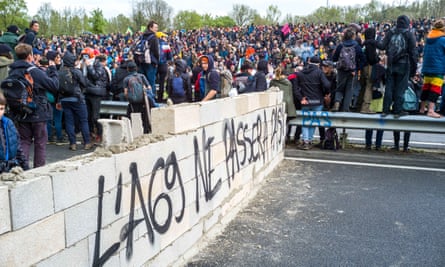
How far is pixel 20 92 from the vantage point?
224 inches

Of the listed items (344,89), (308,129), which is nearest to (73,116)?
(308,129)

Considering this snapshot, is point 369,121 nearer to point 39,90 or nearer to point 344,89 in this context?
point 344,89

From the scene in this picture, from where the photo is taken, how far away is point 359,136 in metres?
11.6

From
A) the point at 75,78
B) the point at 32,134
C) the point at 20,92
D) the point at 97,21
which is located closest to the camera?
the point at 20,92

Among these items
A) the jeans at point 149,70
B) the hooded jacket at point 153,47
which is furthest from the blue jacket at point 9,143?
the jeans at point 149,70

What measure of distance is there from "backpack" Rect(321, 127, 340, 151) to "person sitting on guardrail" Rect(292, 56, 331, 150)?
32 cm

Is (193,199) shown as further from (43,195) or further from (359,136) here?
(359,136)

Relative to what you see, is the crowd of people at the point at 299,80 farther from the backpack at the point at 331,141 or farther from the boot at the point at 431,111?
the backpack at the point at 331,141

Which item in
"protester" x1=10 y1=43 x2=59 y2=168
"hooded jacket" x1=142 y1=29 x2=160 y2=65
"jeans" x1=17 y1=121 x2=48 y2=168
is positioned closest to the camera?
"protester" x1=10 y1=43 x2=59 y2=168

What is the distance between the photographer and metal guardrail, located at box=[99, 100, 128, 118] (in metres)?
9.96

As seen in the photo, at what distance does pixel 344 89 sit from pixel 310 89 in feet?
2.50

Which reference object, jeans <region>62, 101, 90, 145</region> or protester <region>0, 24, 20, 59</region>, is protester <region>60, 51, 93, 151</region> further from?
protester <region>0, 24, 20, 59</region>

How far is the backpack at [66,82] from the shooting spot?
831 cm

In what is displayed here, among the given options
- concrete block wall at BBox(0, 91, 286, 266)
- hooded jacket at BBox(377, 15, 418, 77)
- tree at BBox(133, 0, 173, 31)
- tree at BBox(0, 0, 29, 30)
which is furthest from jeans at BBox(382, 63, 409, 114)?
tree at BBox(0, 0, 29, 30)
